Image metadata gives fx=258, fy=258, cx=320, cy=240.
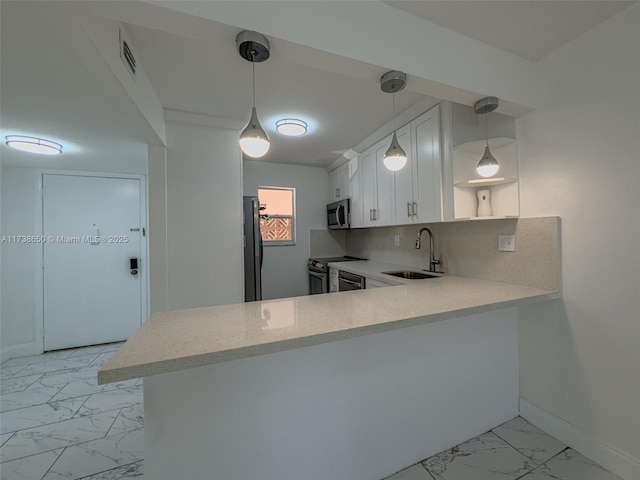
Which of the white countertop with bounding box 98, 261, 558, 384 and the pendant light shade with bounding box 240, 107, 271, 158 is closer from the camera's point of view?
the white countertop with bounding box 98, 261, 558, 384

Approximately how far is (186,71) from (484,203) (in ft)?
7.52

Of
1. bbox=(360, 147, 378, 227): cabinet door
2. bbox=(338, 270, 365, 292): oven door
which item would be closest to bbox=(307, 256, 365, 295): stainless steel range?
bbox=(338, 270, 365, 292): oven door

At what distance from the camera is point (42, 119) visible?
1708mm

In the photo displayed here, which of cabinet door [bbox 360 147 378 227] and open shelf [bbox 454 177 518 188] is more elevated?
cabinet door [bbox 360 147 378 227]

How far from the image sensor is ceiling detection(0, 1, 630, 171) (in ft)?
3.16

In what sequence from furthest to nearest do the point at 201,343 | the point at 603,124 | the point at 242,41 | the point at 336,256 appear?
the point at 336,256 < the point at 603,124 < the point at 242,41 < the point at 201,343

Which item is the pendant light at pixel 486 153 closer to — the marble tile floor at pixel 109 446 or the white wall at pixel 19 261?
the marble tile floor at pixel 109 446

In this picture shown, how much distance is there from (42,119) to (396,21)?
2.27 m

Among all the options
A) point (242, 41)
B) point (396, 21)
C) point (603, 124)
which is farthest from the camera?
point (603, 124)

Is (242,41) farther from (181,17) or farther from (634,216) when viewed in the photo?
(634,216)

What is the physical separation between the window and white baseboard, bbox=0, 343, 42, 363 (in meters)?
2.88

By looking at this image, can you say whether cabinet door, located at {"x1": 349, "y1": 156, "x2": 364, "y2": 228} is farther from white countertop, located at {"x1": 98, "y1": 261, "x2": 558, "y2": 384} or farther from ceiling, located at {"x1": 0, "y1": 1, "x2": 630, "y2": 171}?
white countertop, located at {"x1": 98, "y1": 261, "x2": 558, "y2": 384}

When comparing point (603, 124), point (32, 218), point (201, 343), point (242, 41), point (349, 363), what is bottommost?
point (349, 363)

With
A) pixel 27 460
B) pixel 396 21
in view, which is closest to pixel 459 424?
pixel 396 21
